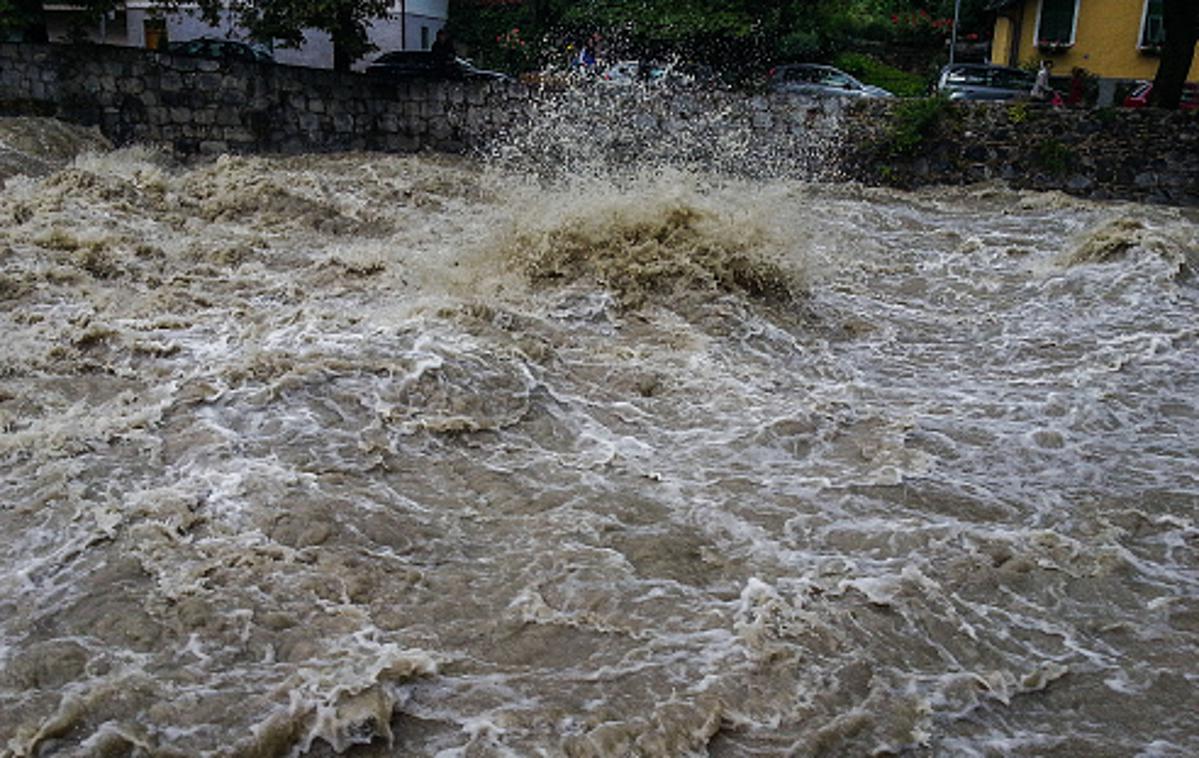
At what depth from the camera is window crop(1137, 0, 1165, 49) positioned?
2164cm

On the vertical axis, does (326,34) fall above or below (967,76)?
above

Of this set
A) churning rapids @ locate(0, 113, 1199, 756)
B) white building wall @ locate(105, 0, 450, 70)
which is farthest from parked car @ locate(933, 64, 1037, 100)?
white building wall @ locate(105, 0, 450, 70)

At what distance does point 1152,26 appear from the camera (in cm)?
2186

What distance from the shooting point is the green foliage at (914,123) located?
14.5 meters

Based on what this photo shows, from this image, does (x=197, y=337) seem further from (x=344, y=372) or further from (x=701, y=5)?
(x=701, y=5)

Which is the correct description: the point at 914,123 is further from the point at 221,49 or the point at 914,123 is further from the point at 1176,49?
the point at 221,49

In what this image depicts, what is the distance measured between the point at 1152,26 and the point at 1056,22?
198 cm

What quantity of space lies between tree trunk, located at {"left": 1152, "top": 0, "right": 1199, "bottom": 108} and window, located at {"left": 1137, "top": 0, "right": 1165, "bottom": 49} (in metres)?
7.99

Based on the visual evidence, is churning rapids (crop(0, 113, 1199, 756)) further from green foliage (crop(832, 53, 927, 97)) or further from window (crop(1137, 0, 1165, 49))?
green foliage (crop(832, 53, 927, 97))

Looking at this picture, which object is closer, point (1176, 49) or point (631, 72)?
point (1176, 49)

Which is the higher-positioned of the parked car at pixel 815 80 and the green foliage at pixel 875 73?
the green foliage at pixel 875 73

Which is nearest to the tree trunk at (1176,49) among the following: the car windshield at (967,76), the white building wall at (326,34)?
the car windshield at (967,76)

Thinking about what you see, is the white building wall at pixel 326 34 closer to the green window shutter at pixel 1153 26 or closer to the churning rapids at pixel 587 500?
the churning rapids at pixel 587 500

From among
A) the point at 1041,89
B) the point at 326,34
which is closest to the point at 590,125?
the point at 326,34
